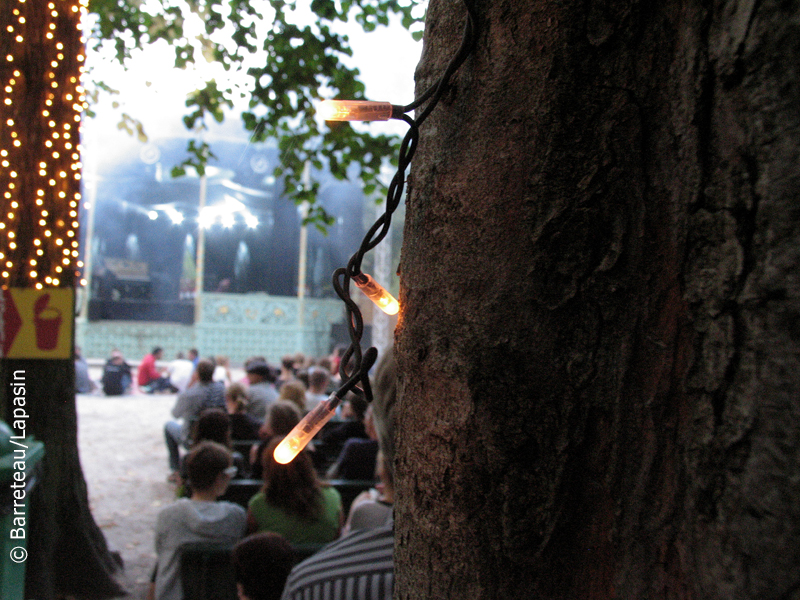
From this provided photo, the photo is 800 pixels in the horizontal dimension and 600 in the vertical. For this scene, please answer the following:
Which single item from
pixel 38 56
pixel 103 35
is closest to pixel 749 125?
pixel 38 56

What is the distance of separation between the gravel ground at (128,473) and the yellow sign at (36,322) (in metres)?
1.94

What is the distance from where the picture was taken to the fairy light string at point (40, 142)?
8.48 ft

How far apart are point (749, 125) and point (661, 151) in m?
0.08

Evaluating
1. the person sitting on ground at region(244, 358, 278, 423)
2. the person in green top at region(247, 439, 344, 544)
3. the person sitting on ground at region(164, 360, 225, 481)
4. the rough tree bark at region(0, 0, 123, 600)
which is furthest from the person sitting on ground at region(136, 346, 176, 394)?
the person in green top at region(247, 439, 344, 544)

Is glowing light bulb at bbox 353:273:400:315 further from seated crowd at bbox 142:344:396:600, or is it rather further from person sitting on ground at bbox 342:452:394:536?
person sitting on ground at bbox 342:452:394:536

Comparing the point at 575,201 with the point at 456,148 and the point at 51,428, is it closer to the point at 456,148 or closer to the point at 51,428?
the point at 456,148

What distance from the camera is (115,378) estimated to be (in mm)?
13031

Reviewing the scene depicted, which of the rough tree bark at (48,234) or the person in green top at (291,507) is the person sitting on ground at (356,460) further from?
the rough tree bark at (48,234)

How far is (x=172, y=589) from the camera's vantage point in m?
2.93

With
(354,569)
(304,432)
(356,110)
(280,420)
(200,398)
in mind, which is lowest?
(200,398)

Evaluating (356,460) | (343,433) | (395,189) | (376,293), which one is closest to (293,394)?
(343,433)

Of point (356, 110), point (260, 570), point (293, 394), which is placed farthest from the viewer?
point (293, 394)

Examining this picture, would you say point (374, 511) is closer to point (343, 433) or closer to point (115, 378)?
point (343, 433)

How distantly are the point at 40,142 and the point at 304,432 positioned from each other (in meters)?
2.68
